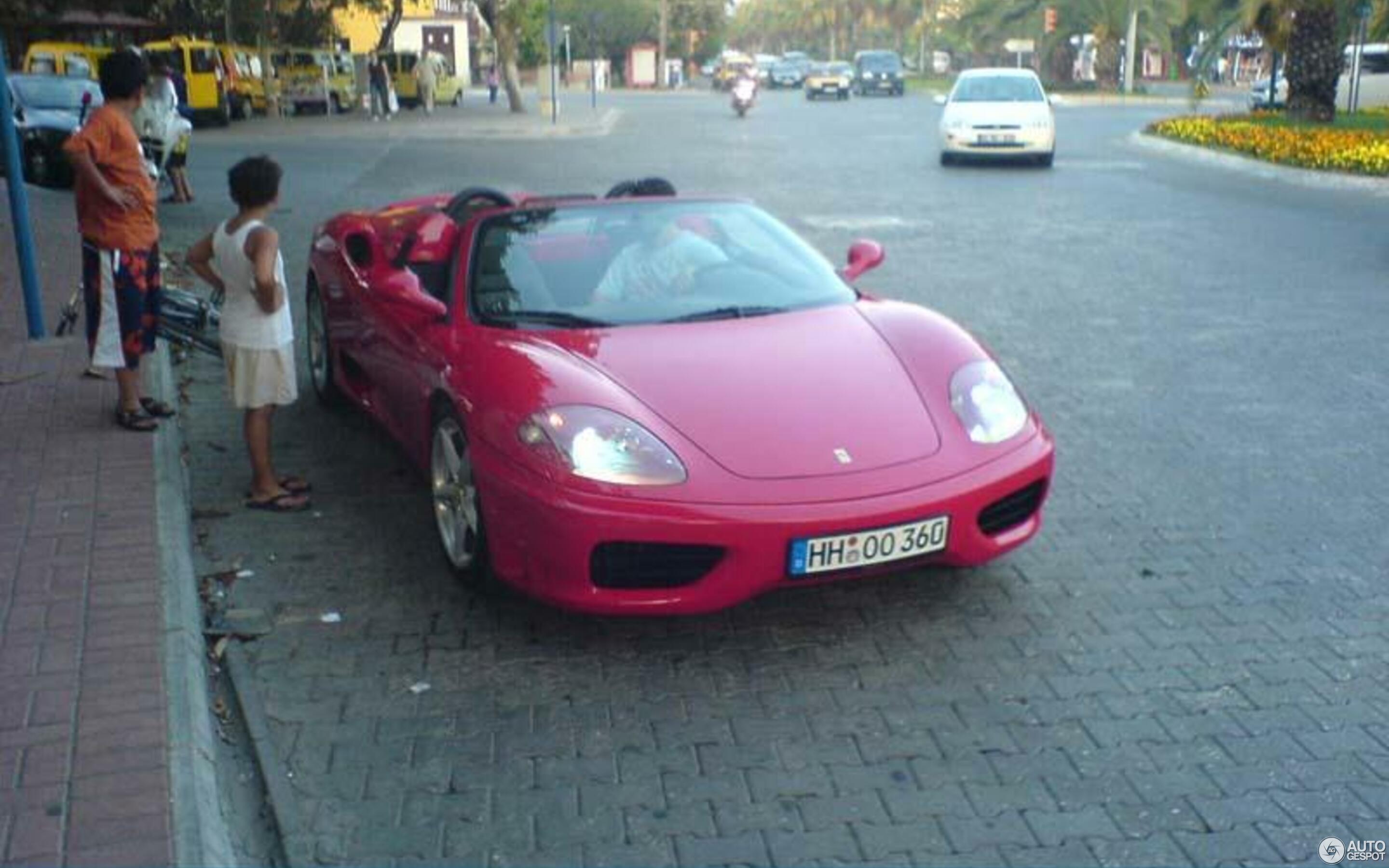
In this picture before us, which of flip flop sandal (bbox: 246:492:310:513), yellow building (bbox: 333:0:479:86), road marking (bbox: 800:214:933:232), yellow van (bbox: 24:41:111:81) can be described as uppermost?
yellow building (bbox: 333:0:479:86)

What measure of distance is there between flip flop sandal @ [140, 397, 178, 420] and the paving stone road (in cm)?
23

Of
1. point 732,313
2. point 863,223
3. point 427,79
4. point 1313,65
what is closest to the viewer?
point 732,313

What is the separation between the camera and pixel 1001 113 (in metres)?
22.1

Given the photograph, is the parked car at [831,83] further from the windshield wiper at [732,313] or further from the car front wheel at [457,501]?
the car front wheel at [457,501]

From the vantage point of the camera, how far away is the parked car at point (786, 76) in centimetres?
7512

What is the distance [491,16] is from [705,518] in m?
35.5

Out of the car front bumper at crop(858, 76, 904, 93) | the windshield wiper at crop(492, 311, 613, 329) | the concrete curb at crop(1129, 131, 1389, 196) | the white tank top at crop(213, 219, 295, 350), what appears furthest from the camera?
the car front bumper at crop(858, 76, 904, 93)

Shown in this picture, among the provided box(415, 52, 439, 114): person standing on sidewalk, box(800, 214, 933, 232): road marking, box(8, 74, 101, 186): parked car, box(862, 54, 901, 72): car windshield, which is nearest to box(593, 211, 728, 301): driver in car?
box(800, 214, 933, 232): road marking

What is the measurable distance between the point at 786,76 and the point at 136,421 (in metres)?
71.7

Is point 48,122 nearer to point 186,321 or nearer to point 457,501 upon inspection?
point 186,321

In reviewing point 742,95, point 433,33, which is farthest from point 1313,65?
point 433,33

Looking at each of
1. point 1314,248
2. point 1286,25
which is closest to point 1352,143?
point 1286,25

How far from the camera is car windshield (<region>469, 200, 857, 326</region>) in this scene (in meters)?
5.32

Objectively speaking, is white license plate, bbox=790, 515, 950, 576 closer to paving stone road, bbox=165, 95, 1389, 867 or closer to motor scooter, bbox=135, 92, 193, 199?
paving stone road, bbox=165, 95, 1389, 867
